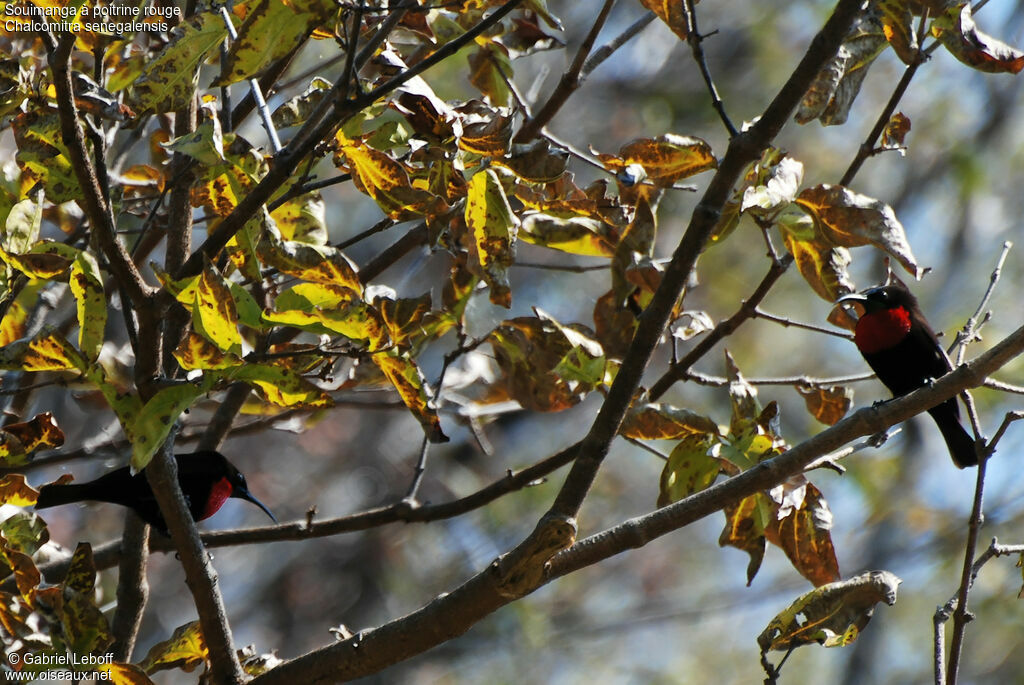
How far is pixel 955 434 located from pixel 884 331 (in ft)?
1.38

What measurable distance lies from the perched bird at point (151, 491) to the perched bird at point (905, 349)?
216 cm

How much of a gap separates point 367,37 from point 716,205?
101 centimetres

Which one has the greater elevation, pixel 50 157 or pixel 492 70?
pixel 492 70

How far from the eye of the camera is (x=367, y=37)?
2.32m

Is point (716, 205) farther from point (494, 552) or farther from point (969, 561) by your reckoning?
point (494, 552)

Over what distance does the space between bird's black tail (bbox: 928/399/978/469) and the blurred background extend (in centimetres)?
340

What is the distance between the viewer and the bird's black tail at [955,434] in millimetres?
3505

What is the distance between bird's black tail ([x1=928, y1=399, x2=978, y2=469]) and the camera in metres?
3.51

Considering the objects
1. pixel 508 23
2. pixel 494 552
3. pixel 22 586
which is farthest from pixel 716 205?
pixel 494 552

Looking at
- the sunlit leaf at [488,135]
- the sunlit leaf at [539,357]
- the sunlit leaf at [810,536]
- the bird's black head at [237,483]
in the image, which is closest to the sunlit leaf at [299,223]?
the sunlit leaf at [539,357]

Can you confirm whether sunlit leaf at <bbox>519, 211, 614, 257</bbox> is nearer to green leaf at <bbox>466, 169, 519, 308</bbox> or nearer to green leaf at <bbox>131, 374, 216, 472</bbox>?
green leaf at <bbox>466, 169, 519, 308</bbox>

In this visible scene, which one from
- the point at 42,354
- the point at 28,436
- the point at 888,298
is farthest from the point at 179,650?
the point at 888,298

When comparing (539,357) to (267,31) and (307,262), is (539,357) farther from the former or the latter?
(267,31)

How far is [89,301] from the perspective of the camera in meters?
1.77
